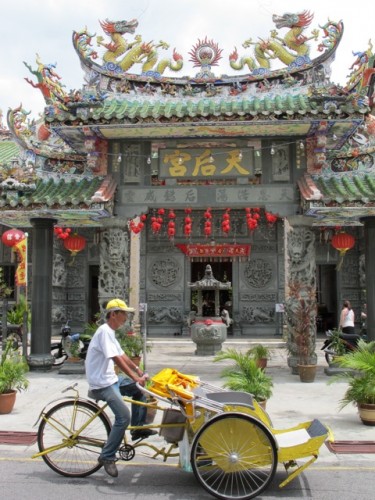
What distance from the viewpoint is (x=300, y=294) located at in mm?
10812

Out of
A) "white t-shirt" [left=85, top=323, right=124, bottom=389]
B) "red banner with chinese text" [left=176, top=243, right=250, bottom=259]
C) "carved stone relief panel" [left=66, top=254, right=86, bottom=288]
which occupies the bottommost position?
"white t-shirt" [left=85, top=323, right=124, bottom=389]

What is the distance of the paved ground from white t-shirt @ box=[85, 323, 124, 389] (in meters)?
2.16

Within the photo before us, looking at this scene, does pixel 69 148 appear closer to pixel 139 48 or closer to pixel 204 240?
pixel 139 48

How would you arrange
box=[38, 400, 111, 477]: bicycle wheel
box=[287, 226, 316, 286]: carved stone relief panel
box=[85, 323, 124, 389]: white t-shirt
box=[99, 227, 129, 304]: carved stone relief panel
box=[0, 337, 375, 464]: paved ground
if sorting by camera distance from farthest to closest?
box=[99, 227, 129, 304]: carved stone relief panel
box=[287, 226, 316, 286]: carved stone relief panel
box=[0, 337, 375, 464]: paved ground
box=[38, 400, 111, 477]: bicycle wheel
box=[85, 323, 124, 389]: white t-shirt

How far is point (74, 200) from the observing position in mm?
10375

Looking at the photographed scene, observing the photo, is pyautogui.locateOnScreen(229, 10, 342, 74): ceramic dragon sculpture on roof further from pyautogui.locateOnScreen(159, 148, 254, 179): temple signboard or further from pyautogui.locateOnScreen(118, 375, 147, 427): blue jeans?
pyautogui.locateOnScreen(118, 375, 147, 427): blue jeans

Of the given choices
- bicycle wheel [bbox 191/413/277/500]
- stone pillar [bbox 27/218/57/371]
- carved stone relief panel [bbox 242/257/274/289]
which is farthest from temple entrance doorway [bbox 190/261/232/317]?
bicycle wheel [bbox 191/413/277/500]

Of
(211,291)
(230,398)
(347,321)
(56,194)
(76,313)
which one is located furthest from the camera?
(211,291)

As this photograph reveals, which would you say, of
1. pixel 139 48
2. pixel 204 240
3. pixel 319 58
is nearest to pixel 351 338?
pixel 319 58

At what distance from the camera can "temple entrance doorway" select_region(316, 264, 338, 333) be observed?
21531mm

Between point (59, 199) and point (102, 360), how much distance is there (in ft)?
21.0

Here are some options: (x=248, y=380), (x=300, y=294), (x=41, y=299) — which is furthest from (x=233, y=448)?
(x=41, y=299)

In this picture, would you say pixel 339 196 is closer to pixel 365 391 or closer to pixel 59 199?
pixel 365 391

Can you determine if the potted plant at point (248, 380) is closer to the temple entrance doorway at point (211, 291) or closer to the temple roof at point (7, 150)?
the temple entrance doorway at point (211, 291)
